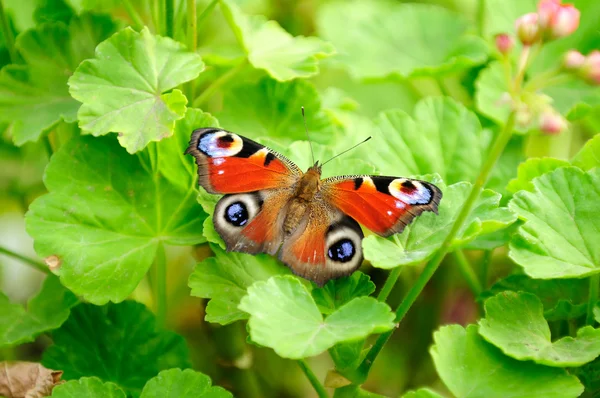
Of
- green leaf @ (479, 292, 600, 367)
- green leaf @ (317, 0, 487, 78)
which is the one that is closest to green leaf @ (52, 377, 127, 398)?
green leaf @ (479, 292, 600, 367)

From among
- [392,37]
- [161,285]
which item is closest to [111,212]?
[161,285]

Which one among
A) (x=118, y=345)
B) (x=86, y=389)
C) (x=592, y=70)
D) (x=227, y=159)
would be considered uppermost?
(x=592, y=70)

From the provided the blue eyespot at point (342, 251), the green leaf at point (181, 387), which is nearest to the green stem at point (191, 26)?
the blue eyespot at point (342, 251)

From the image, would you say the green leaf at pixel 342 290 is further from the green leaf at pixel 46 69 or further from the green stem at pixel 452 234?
the green leaf at pixel 46 69

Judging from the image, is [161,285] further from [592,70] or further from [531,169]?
[592,70]

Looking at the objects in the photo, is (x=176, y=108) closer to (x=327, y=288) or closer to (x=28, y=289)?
(x=327, y=288)

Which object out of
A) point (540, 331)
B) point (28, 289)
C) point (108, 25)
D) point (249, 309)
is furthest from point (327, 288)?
point (28, 289)

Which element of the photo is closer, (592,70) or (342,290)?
(592,70)
